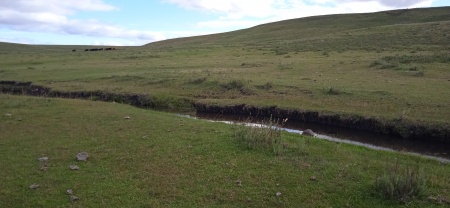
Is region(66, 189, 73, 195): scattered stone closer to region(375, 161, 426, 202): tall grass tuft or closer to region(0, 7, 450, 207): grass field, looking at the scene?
region(0, 7, 450, 207): grass field

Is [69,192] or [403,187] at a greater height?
[403,187]

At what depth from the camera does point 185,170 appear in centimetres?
1152

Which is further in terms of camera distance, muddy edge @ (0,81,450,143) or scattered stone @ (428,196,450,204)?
muddy edge @ (0,81,450,143)

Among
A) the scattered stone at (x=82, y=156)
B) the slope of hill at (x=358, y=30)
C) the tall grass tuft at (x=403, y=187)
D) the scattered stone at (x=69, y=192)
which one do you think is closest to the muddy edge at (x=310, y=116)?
the tall grass tuft at (x=403, y=187)

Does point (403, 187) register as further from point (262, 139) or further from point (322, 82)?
point (322, 82)

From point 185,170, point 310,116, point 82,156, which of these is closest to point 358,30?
point 310,116

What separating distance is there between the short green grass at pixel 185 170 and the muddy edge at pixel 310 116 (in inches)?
114

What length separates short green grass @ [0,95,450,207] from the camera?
971 cm

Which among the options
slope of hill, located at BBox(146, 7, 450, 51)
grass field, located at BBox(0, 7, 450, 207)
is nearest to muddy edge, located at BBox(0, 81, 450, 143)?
grass field, located at BBox(0, 7, 450, 207)

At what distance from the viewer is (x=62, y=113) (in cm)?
1992

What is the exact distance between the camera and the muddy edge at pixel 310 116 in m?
17.7

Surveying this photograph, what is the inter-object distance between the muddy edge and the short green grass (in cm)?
290

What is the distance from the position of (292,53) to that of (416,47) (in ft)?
46.6

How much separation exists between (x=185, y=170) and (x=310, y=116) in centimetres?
1170
